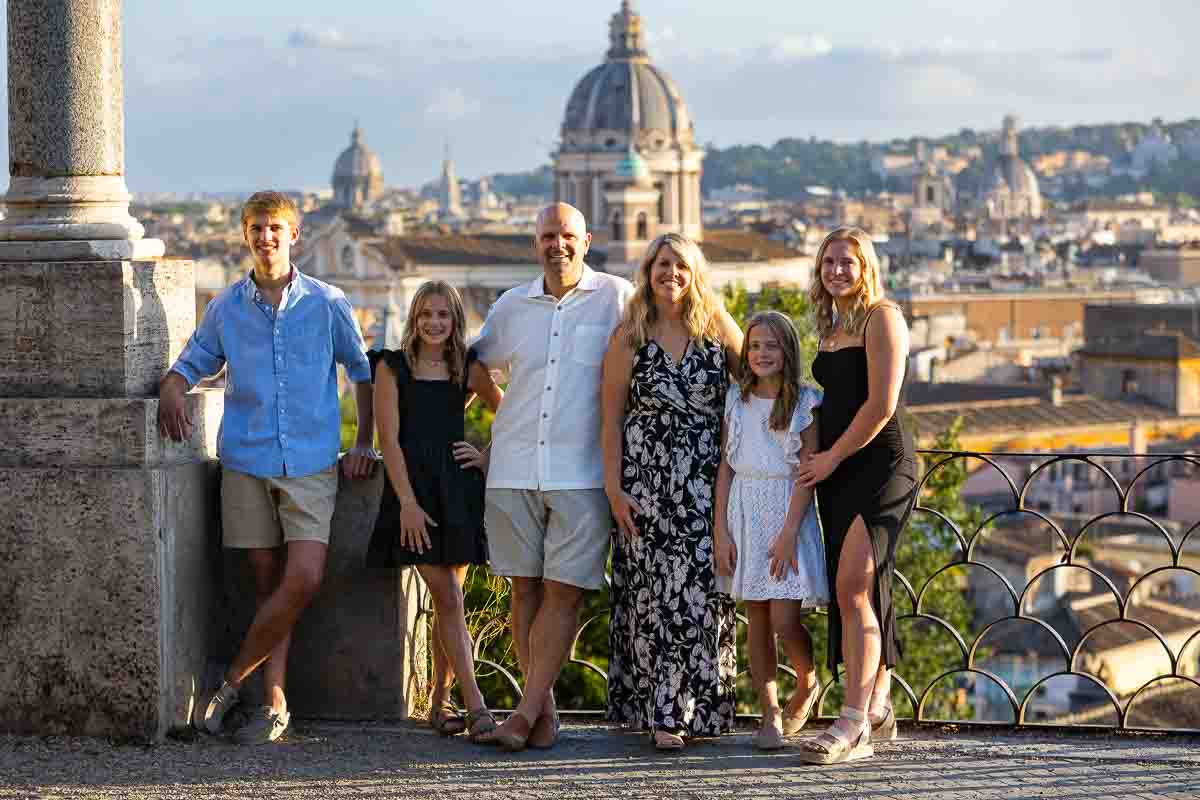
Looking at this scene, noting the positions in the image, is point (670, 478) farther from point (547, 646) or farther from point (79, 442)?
point (79, 442)

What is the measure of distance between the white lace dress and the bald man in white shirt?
28cm

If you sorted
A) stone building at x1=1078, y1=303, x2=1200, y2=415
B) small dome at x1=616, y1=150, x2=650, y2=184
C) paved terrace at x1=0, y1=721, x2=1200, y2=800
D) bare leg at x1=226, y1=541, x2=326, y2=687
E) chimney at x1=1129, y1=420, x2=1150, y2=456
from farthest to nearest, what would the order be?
small dome at x1=616, y1=150, x2=650, y2=184 → stone building at x1=1078, y1=303, x2=1200, y2=415 → chimney at x1=1129, y1=420, x2=1150, y2=456 → bare leg at x1=226, y1=541, x2=326, y2=687 → paved terrace at x1=0, y1=721, x2=1200, y2=800

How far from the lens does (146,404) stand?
5.05 meters

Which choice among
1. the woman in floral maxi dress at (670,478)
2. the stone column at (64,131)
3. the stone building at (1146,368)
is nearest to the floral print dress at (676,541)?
the woman in floral maxi dress at (670,478)

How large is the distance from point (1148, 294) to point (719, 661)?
289 feet

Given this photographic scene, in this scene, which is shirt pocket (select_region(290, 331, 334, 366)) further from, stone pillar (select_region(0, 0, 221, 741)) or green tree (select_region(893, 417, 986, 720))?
green tree (select_region(893, 417, 986, 720))

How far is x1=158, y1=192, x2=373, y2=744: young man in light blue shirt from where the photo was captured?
5145 millimetres

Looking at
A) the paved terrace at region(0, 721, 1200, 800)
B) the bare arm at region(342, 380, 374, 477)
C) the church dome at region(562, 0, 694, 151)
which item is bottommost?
the paved terrace at region(0, 721, 1200, 800)

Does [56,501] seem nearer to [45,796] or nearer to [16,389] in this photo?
[16,389]

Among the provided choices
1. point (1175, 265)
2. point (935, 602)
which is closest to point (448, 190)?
point (1175, 265)

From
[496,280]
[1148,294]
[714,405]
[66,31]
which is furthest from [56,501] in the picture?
[1148,294]

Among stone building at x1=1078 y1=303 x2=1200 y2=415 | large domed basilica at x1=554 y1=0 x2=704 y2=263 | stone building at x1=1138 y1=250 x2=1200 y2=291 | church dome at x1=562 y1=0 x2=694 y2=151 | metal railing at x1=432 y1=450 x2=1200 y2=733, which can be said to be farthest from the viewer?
stone building at x1=1138 y1=250 x2=1200 y2=291

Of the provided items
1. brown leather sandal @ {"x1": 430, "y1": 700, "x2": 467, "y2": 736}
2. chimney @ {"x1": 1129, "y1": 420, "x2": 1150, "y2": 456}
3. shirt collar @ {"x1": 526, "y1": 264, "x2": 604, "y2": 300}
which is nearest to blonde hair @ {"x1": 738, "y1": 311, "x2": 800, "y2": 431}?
shirt collar @ {"x1": 526, "y1": 264, "x2": 604, "y2": 300}

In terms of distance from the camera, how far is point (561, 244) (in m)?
5.14
